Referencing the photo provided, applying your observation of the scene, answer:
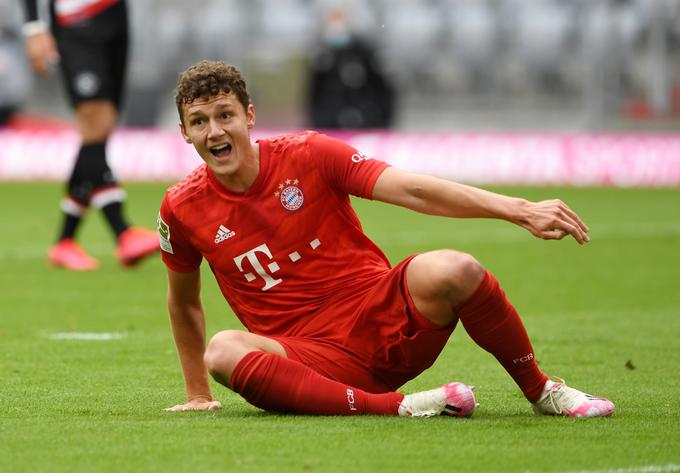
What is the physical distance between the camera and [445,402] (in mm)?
5074

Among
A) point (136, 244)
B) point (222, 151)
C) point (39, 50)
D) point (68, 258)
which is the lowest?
point (68, 258)

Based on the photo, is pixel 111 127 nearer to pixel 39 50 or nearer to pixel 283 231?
pixel 39 50

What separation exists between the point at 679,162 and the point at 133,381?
1516 cm

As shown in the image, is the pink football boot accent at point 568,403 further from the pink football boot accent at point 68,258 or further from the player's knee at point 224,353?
the pink football boot accent at point 68,258

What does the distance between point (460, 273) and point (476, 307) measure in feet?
0.52

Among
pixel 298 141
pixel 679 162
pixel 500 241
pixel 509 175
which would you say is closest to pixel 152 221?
pixel 500 241

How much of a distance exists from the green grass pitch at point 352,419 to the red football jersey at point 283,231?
45 centimetres

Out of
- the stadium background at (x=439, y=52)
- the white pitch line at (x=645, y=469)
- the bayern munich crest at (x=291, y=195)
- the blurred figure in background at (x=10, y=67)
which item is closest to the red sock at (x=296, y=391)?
the bayern munich crest at (x=291, y=195)

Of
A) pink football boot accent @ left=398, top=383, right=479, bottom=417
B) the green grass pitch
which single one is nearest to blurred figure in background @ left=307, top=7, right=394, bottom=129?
the green grass pitch

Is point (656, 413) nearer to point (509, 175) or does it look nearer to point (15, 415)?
point (15, 415)

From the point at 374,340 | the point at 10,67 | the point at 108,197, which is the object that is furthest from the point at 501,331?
the point at 10,67

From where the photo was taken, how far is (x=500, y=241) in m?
13.6

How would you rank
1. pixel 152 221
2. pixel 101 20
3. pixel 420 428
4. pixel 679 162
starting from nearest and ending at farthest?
pixel 420 428
pixel 101 20
pixel 152 221
pixel 679 162

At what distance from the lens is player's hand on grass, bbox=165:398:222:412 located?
541cm
